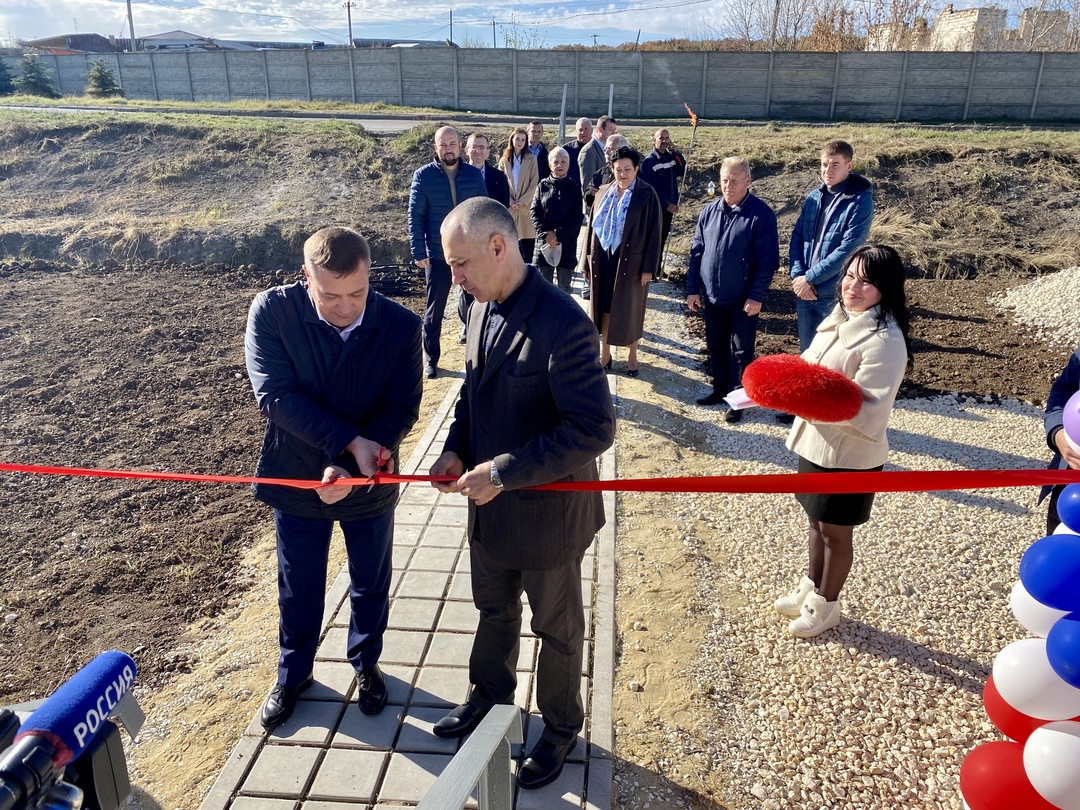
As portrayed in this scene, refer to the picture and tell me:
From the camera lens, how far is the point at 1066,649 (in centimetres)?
232

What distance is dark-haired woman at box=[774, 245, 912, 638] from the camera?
3295 mm

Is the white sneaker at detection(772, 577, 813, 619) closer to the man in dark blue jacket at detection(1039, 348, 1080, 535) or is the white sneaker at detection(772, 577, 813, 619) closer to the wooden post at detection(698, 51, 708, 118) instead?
the man in dark blue jacket at detection(1039, 348, 1080, 535)

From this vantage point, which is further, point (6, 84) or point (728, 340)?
point (6, 84)

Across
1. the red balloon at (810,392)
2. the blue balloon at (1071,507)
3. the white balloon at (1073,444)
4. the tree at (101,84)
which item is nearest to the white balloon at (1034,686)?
the blue balloon at (1071,507)

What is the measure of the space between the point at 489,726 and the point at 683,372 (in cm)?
635

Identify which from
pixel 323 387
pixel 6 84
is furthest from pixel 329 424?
pixel 6 84

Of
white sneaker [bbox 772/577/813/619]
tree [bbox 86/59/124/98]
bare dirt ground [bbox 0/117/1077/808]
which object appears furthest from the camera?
tree [bbox 86/59/124/98]

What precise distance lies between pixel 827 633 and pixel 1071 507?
5.35ft

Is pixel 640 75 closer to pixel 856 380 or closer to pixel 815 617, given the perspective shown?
pixel 856 380

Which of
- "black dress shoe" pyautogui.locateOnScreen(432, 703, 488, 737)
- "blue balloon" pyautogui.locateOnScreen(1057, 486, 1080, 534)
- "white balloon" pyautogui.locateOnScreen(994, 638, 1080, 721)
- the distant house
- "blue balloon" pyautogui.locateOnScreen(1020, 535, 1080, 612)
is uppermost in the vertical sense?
the distant house

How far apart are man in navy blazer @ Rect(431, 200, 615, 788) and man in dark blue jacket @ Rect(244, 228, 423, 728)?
1.08ft

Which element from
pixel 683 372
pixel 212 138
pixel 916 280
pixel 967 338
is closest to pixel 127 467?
pixel 683 372

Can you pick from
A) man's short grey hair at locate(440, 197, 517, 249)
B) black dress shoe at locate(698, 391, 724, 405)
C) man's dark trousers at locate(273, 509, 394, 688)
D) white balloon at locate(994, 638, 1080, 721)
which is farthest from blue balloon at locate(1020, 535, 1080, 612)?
black dress shoe at locate(698, 391, 724, 405)

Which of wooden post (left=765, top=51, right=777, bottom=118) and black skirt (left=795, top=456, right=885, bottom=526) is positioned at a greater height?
wooden post (left=765, top=51, right=777, bottom=118)
